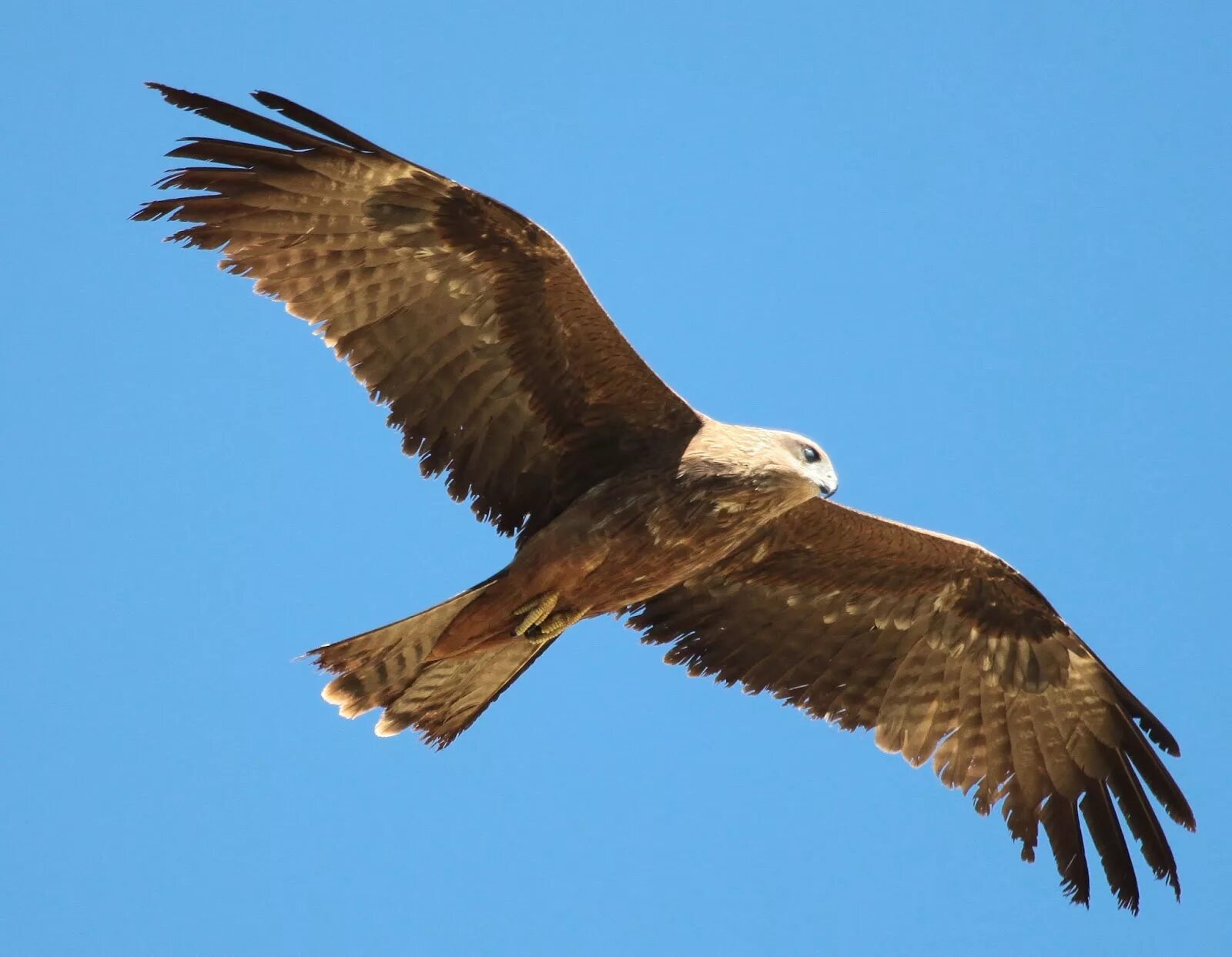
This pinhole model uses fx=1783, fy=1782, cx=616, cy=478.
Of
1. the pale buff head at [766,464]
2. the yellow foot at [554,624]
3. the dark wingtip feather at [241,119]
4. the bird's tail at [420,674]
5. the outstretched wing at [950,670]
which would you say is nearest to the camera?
the dark wingtip feather at [241,119]

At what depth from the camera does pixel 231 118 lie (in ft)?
27.1

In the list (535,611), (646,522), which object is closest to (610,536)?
(646,522)

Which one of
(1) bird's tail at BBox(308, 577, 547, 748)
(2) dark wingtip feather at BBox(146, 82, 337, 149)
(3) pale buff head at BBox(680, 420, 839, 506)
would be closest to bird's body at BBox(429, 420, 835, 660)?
(3) pale buff head at BBox(680, 420, 839, 506)

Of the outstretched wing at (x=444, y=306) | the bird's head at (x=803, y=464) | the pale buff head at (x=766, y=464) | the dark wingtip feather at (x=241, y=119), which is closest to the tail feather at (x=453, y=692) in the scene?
the outstretched wing at (x=444, y=306)

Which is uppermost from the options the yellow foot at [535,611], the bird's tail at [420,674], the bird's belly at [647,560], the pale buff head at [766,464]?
the pale buff head at [766,464]

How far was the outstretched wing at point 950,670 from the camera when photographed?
10273 millimetres

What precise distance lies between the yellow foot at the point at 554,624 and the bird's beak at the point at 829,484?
142cm

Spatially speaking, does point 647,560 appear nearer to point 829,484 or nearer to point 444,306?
point 829,484

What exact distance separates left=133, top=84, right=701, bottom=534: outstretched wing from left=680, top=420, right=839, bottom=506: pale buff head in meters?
0.19

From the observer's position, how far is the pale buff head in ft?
30.1

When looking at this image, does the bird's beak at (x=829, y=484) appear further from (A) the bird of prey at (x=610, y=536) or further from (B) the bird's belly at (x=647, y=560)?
(B) the bird's belly at (x=647, y=560)

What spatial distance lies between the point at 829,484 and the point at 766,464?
34cm

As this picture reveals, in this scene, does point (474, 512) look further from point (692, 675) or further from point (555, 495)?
point (692, 675)

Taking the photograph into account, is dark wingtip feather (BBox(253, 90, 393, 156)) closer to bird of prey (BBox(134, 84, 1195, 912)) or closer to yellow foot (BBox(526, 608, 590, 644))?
bird of prey (BBox(134, 84, 1195, 912))
